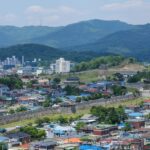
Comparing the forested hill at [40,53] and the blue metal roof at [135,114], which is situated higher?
the forested hill at [40,53]

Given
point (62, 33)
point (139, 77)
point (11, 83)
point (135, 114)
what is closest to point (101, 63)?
point (139, 77)

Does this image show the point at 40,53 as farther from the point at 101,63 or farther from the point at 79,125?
the point at 79,125

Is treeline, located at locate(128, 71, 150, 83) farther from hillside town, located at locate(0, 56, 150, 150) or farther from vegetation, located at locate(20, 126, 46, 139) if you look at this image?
vegetation, located at locate(20, 126, 46, 139)

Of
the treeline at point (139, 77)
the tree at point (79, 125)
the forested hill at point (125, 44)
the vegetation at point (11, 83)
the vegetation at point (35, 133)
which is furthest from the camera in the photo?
the forested hill at point (125, 44)

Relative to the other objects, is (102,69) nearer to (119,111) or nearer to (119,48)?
(119,111)

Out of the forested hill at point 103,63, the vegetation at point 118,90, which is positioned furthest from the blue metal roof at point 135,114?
the forested hill at point 103,63

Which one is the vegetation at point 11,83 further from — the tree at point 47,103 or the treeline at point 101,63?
the treeline at point 101,63

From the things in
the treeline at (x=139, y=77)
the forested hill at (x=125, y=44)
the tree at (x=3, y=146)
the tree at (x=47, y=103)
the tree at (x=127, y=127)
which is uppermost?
the forested hill at (x=125, y=44)

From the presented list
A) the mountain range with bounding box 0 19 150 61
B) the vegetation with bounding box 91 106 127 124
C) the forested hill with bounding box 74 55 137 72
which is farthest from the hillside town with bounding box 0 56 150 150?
the mountain range with bounding box 0 19 150 61

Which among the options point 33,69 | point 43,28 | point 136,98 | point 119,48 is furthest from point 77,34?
point 136,98
